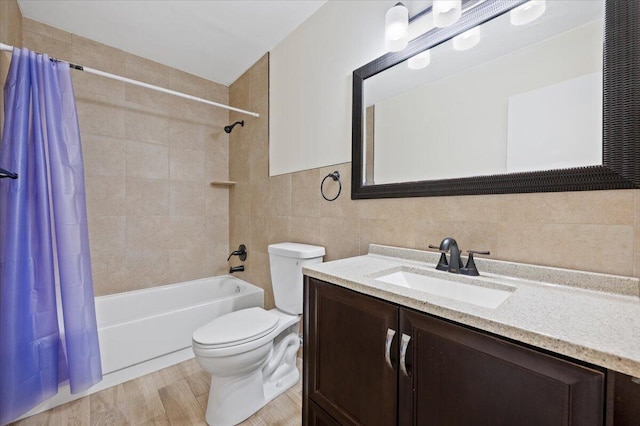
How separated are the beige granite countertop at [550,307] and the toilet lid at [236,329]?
55 centimetres

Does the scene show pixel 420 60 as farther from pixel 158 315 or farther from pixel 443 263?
pixel 158 315

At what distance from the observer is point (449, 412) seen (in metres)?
0.66

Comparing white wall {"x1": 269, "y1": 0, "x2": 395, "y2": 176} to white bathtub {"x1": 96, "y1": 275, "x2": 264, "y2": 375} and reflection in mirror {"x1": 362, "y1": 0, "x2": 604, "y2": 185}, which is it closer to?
reflection in mirror {"x1": 362, "y1": 0, "x2": 604, "y2": 185}

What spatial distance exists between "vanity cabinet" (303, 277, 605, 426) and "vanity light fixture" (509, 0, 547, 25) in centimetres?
112

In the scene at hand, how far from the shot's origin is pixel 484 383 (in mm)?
600

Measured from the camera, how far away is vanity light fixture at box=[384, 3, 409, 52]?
1.25 meters

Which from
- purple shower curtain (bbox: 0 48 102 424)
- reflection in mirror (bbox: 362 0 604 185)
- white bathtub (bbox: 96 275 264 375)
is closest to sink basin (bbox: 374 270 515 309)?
reflection in mirror (bbox: 362 0 604 185)

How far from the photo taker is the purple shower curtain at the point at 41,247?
4.24 feet

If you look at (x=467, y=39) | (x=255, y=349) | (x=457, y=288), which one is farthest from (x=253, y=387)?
(x=467, y=39)

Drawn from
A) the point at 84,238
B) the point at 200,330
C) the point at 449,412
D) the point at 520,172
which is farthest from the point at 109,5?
the point at 449,412

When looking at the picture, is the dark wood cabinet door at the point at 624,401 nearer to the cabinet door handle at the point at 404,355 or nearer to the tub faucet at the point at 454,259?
the cabinet door handle at the point at 404,355

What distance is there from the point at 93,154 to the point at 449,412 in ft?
9.00

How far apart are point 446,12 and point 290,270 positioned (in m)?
1.50

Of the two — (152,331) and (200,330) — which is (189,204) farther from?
(200,330)
